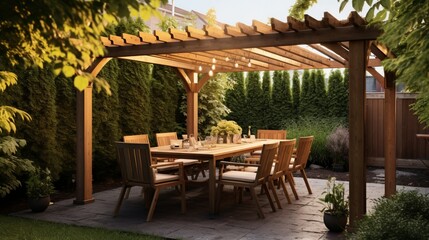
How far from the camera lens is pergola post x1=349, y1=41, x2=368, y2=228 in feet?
15.6

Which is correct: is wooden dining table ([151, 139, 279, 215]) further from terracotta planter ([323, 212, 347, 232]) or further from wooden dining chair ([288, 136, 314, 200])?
terracotta planter ([323, 212, 347, 232])

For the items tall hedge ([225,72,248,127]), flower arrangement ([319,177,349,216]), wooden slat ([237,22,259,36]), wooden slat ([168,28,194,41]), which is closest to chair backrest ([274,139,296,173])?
flower arrangement ([319,177,349,216])

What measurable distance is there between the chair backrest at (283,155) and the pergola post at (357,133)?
131cm

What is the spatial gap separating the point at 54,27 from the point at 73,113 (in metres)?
5.93

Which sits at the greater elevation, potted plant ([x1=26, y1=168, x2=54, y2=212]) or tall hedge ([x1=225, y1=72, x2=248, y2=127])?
tall hedge ([x1=225, y1=72, x2=248, y2=127])

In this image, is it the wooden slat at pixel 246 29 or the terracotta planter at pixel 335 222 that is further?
the wooden slat at pixel 246 29

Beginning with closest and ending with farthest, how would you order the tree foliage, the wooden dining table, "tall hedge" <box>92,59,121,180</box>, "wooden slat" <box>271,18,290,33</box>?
1. the tree foliage
2. "wooden slat" <box>271,18,290,33</box>
3. the wooden dining table
4. "tall hedge" <box>92,59,121,180</box>

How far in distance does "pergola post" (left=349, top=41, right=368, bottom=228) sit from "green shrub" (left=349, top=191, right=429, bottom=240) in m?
0.68

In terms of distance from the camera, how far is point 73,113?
762cm

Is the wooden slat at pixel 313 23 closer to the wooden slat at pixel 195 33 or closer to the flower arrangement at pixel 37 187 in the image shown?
the wooden slat at pixel 195 33

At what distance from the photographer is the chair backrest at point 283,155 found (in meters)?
5.99

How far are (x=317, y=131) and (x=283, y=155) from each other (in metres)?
5.22

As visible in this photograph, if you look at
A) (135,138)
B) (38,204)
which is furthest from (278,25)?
(38,204)

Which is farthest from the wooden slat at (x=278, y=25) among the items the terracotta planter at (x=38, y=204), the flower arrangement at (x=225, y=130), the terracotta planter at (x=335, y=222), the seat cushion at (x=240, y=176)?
the terracotta planter at (x=38, y=204)
